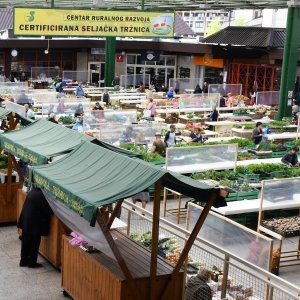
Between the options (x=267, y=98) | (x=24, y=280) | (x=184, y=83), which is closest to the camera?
(x=24, y=280)

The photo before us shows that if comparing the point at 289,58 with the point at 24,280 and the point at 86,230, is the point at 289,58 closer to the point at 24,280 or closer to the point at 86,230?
the point at 24,280

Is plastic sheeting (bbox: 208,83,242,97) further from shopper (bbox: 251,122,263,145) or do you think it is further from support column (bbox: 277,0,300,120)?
shopper (bbox: 251,122,263,145)

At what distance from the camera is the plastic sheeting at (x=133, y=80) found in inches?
1709

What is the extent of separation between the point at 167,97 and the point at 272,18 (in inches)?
1364

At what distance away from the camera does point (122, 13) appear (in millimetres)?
26594

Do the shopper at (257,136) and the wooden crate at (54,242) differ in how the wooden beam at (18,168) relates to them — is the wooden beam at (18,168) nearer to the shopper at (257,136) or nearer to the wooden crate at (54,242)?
the wooden crate at (54,242)

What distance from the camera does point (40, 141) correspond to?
39.4ft

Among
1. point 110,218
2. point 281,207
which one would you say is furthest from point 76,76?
point 110,218

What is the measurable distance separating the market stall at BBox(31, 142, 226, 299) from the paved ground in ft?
2.52

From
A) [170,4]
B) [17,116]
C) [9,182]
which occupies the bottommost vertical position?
[9,182]

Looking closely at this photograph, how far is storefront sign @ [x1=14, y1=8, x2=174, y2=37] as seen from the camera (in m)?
25.3

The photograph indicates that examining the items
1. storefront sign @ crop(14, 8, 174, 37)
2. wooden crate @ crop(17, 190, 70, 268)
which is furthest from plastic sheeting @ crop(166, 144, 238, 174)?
storefront sign @ crop(14, 8, 174, 37)

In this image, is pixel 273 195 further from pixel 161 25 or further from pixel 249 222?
pixel 161 25

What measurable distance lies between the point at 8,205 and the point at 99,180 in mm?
5955
